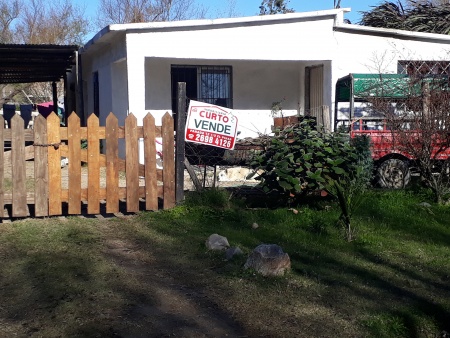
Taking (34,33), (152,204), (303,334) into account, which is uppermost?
(34,33)

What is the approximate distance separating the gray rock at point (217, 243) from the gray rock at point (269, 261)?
72cm

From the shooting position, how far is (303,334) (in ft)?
15.1

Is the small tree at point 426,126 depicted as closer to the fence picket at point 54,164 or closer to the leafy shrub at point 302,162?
the leafy shrub at point 302,162

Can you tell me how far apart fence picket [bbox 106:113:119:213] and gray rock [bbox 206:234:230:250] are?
1.86 meters

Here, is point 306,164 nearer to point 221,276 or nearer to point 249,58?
point 221,276

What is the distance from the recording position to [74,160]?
25.2ft

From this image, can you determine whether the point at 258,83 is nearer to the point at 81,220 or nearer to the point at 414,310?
the point at 81,220

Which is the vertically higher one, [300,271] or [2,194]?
[2,194]

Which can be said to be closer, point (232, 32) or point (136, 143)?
point (136, 143)

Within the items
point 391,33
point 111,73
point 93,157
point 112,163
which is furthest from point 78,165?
point 391,33

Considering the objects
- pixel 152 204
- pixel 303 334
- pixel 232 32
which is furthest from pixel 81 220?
pixel 232 32

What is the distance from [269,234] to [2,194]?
3.27m

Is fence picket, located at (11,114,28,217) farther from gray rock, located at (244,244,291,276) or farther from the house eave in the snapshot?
the house eave

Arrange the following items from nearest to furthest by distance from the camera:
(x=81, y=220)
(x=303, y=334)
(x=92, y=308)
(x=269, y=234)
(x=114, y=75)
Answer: (x=303, y=334), (x=92, y=308), (x=269, y=234), (x=81, y=220), (x=114, y=75)
